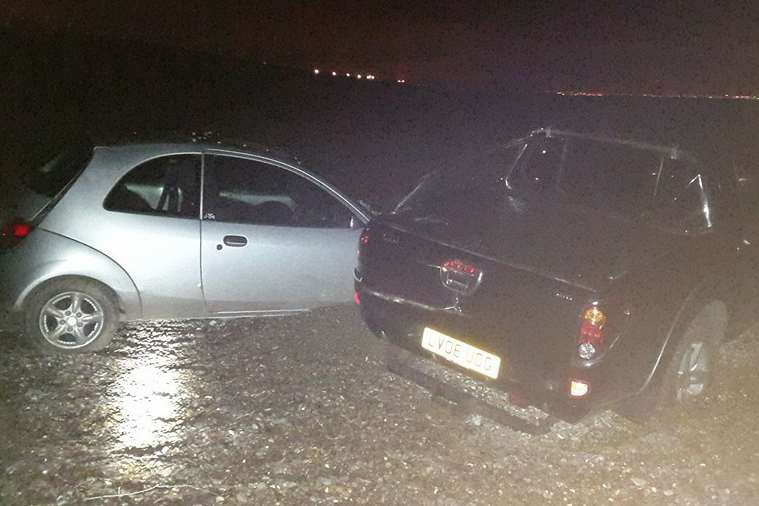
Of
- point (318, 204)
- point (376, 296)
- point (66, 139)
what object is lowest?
point (376, 296)

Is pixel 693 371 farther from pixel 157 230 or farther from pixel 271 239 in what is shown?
pixel 157 230

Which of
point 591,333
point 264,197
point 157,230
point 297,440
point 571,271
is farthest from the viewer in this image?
point 264,197

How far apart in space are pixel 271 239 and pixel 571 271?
90.7 inches

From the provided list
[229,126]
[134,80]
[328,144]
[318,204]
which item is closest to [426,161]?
[328,144]

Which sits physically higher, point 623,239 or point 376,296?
point 623,239

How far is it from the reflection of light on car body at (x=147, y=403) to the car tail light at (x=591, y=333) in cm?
240

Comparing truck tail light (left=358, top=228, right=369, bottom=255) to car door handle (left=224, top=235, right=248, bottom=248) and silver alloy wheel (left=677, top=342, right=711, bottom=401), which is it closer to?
car door handle (left=224, top=235, right=248, bottom=248)

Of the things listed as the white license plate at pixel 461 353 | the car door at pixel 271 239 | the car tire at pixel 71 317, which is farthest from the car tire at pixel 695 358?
the car tire at pixel 71 317

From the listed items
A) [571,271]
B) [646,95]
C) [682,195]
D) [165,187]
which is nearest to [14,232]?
[165,187]

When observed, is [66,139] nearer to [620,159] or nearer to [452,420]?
[452,420]

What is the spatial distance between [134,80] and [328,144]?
11.0 metres

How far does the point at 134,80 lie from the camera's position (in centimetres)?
2367

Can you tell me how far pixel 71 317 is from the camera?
482cm

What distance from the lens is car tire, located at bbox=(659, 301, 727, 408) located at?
Answer: 4.50m
